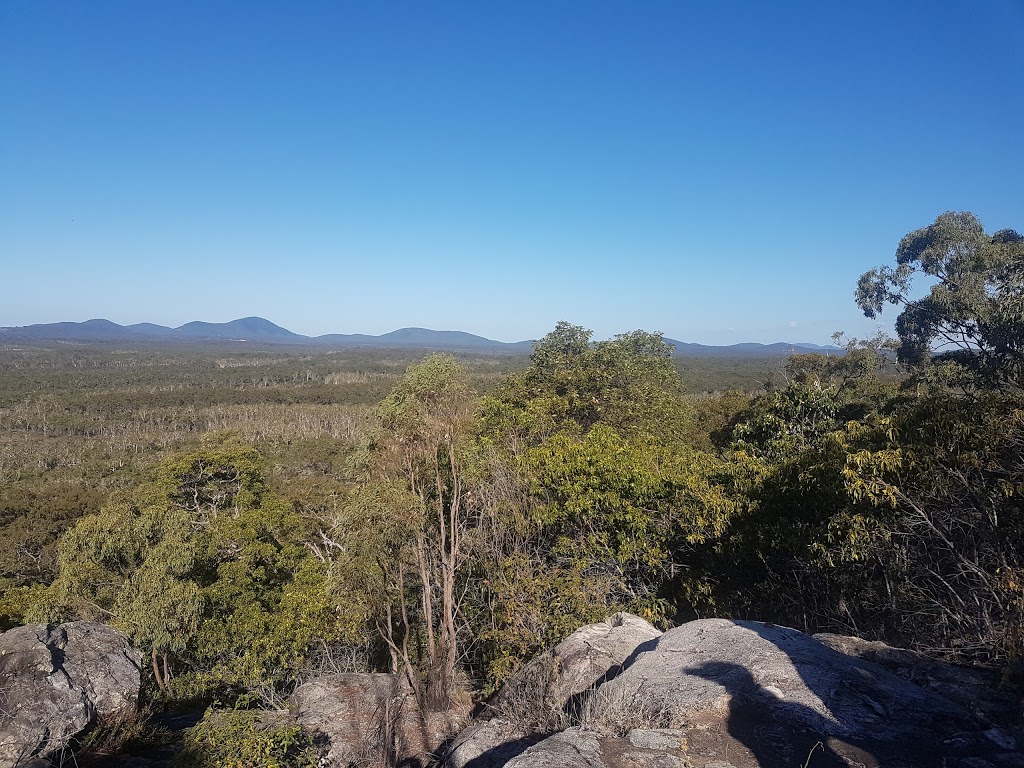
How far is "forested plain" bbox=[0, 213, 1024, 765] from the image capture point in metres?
7.66

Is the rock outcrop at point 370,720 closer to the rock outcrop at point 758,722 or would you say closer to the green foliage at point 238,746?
the green foliage at point 238,746

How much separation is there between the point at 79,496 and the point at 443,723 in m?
29.9

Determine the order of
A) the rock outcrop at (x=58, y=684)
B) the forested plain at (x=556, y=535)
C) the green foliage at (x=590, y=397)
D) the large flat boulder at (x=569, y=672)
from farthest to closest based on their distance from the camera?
the green foliage at (x=590, y=397) < the forested plain at (x=556, y=535) < the rock outcrop at (x=58, y=684) < the large flat boulder at (x=569, y=672)

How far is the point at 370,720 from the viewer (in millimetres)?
8516

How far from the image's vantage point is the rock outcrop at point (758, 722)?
4.62 metres

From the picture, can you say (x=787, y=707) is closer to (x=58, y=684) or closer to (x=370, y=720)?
(x=370, y=720)

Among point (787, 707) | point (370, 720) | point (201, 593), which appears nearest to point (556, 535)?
point (370, 720)

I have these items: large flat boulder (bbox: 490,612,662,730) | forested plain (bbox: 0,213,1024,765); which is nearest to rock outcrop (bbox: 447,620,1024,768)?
large flat boulder (bbox: 490,612,662,730)

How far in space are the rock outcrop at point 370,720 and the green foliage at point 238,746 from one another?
4.07ft

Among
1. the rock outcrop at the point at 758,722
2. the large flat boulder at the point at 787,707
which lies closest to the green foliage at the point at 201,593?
the rock outcrop at the point at 758,722

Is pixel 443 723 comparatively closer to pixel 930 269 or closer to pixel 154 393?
pixel 930 269

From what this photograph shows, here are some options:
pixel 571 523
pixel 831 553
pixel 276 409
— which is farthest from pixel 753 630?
pixel 276 409

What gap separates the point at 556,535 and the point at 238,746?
5879 millimetres

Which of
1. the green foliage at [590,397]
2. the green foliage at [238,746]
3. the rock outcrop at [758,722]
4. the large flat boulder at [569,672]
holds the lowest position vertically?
the green foliage at [238,746]
